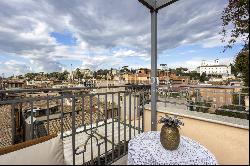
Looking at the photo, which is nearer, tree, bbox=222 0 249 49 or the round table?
the round table

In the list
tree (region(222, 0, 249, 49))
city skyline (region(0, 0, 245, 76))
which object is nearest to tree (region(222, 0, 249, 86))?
tree (region(222, 0, 249, 49))

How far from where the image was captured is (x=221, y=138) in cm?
297

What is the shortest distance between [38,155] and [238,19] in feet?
10.7

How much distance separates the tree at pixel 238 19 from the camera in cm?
286

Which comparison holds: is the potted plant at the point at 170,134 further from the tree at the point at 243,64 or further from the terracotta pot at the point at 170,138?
the tree at the point at 243,64

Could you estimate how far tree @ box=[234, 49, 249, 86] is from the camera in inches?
109

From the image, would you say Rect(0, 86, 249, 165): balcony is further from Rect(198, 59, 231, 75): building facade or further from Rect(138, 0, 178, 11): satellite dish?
Rect(138, 0, 178, 11): satellite dish

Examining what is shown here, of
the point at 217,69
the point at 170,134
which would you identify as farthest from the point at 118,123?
the point at 217,69

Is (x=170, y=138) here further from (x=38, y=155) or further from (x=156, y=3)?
(x=156, y=3)

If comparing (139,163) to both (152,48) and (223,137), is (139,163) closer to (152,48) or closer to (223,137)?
(223,137)

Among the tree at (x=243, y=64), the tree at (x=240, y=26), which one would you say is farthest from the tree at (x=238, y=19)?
the tree at (x=243, y=64)

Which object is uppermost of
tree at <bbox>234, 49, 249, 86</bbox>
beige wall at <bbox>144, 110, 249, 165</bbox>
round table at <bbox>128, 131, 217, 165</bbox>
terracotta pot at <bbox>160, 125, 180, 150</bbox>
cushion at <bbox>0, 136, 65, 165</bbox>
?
tree at <bbox>234, 49, 249, 86</bbox>

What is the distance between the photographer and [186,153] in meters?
1.80

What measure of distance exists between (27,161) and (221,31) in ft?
12.3
